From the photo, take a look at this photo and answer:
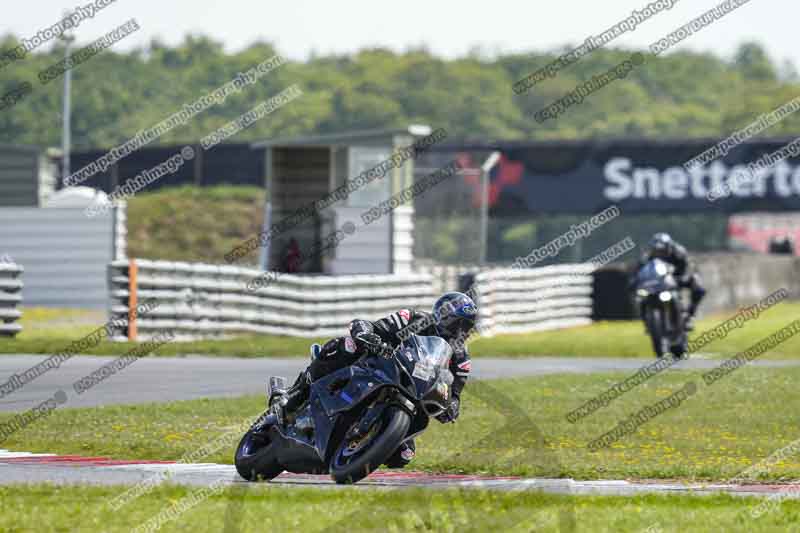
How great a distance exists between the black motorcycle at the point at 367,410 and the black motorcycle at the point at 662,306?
495 inches

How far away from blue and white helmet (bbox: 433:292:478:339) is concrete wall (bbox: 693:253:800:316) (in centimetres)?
2358

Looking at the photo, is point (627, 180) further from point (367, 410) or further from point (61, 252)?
point (367, 410)

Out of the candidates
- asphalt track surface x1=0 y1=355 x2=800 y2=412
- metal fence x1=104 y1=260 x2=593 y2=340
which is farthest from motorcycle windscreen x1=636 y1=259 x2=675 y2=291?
metal fence x1=104 y1=260 x2=593 y2=340

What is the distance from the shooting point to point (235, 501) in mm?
8852

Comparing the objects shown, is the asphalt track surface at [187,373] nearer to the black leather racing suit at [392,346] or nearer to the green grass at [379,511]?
the black leather racing suit at [392,346]

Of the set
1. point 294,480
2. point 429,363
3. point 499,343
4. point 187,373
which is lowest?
point 499,343

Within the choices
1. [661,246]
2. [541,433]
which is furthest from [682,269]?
[541,433]

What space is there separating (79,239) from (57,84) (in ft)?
253

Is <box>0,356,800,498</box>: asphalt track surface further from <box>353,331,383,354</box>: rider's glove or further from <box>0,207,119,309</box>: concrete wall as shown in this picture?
<box>0,207,119,309</box>: concrete wall

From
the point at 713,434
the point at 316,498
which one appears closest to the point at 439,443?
the point at 713,434

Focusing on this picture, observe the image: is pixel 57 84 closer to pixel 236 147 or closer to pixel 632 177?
pixel 236 147

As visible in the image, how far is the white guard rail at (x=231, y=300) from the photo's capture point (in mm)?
23016

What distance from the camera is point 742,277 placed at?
36688 millimetres

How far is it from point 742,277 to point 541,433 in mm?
23904
